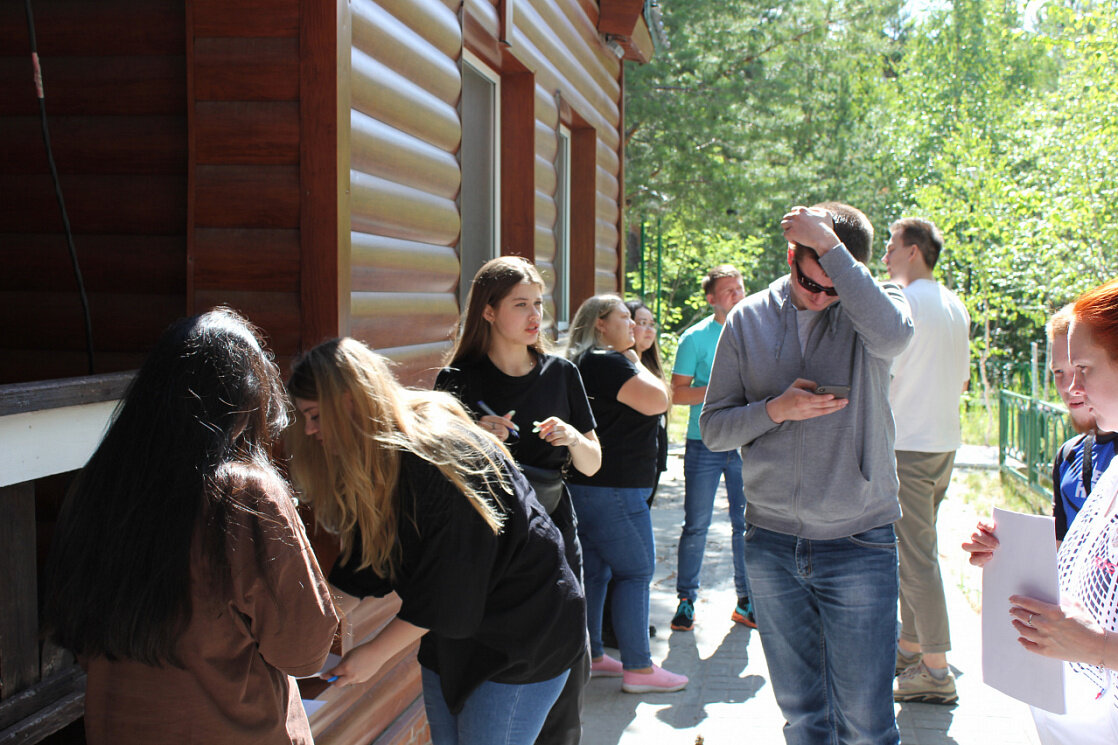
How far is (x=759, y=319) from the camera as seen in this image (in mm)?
3184

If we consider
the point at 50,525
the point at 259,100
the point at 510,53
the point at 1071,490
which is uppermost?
the point at 510,53

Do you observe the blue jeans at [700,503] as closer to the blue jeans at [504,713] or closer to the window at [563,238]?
the window at [563,238]

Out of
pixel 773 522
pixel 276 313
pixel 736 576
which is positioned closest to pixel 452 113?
pixel 276 313

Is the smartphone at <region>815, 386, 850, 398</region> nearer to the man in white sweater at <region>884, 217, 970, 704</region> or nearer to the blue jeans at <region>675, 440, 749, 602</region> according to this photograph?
the man in white sweater at <region>884, 217, 970, 704</region>

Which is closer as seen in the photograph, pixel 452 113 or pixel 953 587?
pixel 452 113

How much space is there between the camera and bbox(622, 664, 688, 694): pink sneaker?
477 centimetres

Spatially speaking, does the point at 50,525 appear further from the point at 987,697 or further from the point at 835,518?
the point at 987,697

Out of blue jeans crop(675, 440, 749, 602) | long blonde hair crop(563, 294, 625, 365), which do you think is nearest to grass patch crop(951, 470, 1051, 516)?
blue jeans crop(675, 440, 749, 602)

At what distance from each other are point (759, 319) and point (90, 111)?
2.29 metres

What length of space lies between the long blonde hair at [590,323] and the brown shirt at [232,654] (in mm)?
3029

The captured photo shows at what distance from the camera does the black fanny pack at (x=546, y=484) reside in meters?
3.28

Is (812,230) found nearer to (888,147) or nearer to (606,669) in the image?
(606,669)

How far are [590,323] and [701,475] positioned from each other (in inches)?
56.2

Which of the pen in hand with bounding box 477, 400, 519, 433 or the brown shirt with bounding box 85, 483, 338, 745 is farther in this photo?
the pen in hand with bounding box 477, 400, 519, 433
